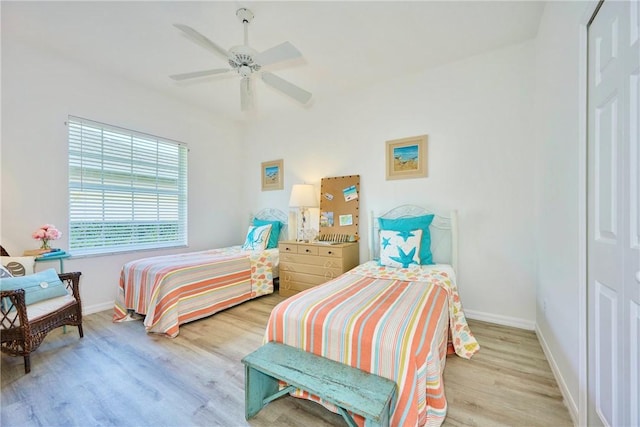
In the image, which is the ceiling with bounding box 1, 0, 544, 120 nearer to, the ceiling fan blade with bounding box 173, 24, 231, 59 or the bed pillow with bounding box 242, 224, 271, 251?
the ceiling fan blade with bounding box 173, 24, 231, 59

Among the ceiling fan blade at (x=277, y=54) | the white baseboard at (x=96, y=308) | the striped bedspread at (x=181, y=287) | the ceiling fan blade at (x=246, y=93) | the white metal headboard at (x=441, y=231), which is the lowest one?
the white baseboard at (x=96, y=308)

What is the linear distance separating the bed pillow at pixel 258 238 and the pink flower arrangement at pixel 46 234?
2.01 m

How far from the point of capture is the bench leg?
4.65 feet

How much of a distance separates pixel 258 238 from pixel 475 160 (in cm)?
296

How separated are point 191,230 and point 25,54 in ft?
8.23

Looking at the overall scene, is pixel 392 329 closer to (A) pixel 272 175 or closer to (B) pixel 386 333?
(B) pixel 386 333

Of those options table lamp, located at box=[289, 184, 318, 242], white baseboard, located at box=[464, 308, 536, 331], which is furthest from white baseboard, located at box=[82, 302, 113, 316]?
white baseboard, located at box=[464, 308, 536, 331]

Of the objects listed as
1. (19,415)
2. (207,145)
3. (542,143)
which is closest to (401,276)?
(542,143)

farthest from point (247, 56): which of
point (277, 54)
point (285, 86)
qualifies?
point (285, 86)

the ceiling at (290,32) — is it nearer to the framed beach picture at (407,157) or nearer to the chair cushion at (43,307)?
the framed beach picture at (407,157)

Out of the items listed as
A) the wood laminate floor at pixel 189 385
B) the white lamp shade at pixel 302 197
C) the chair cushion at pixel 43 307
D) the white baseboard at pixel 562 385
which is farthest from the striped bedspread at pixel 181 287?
the white baseboard at pixel 562 385

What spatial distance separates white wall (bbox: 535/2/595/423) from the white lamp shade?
2474 mm

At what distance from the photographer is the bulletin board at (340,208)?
11.4 feet

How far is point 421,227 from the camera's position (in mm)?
2803
